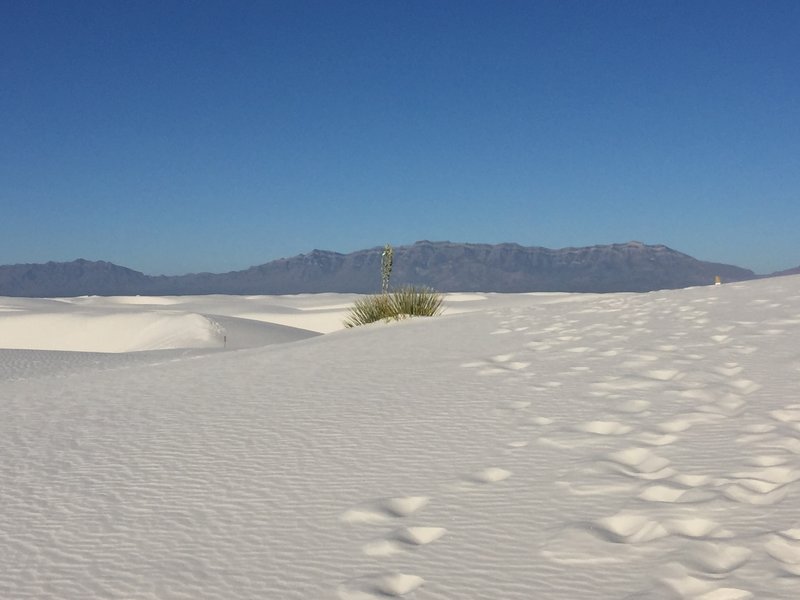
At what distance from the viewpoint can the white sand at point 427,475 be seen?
2619 millimetres

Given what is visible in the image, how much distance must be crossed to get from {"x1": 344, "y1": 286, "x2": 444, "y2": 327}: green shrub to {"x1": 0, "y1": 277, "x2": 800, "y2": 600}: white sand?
5879mm

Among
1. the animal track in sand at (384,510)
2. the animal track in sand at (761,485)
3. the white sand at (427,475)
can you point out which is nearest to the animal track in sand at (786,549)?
the white sand at (427,475)

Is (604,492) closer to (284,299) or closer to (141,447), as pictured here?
(141,447)

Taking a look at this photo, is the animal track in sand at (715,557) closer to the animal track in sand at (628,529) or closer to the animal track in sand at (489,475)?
the animal track in sand at (628,529)

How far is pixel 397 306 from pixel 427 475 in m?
9.87

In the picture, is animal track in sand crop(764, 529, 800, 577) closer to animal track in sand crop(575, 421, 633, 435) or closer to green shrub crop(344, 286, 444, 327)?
animal track in sand crop(575, 421, 633, 435)

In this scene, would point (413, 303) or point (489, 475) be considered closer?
point (489, 475)

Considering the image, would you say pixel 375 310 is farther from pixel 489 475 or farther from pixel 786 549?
pixel 786 549

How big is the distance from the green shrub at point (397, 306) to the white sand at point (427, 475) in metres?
5.88

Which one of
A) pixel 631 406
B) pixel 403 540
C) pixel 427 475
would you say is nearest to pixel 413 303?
pixel 631 406

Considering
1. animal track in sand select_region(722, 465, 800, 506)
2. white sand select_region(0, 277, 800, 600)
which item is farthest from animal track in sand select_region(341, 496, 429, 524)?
animal track in sand select_region(722, 465, 800, 506)

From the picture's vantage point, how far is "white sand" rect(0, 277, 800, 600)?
2.62 metres

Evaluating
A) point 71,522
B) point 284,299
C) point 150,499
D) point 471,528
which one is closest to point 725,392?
point 471,528

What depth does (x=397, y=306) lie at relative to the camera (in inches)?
532
